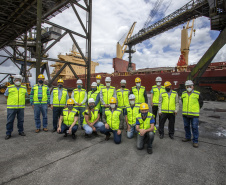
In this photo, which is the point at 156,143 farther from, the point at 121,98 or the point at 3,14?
the point at 3,14

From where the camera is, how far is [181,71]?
16.9m

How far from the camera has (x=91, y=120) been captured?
3.97m

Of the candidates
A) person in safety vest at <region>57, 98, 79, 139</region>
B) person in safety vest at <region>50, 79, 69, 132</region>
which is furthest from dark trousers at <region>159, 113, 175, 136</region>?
person in safety vest at <region>50, 79, 69, 132</region>

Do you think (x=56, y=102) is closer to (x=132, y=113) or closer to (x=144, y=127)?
(x=132, y=113)

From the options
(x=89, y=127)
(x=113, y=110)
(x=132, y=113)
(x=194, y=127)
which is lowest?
(x=89, y=127)

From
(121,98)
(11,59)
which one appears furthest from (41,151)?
(11,59)

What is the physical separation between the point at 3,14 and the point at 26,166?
37.9 feet

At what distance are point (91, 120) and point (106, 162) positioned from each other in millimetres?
1587

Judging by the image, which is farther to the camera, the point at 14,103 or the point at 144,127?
the point at 14,103

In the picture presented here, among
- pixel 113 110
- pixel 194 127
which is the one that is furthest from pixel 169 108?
pixel 113 110

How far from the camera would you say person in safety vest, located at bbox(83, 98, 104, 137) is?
3850 millimetres

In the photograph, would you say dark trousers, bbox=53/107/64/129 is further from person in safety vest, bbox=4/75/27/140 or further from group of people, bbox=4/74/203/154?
person in safety vest, bbox=4/75/27/140

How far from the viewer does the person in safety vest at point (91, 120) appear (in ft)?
12.6

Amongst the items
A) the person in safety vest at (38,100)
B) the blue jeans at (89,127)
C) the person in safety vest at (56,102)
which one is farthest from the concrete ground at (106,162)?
the person in safety vest at (56,102)
